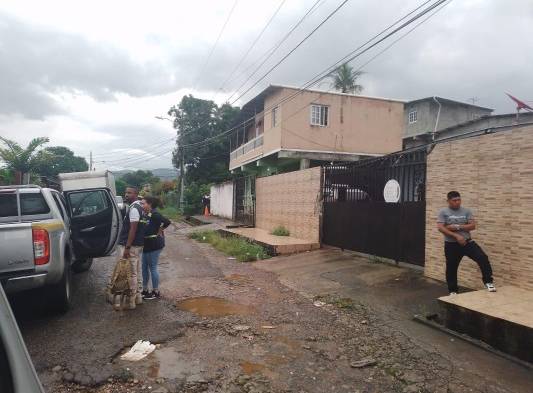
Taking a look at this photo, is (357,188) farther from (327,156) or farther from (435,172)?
(327,156)

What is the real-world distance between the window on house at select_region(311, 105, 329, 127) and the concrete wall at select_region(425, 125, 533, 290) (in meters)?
13.9

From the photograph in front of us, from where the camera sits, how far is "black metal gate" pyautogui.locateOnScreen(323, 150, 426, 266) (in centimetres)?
757

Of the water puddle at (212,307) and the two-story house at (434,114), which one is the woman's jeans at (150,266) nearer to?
the water puddle at (212,307)

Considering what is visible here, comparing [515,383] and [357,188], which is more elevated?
[357,188]

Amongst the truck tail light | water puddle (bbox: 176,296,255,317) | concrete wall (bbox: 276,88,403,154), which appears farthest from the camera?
concrete wall (bbox: 276,88,403,154)

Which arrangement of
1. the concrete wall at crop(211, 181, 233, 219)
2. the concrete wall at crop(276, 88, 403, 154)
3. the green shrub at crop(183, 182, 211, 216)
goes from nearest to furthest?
the concrete wall at crop(276, 88, 403, 154)
the concrete wall at crop(211, 181, 233, 219)
the green shrub at crop(183, 182, 211, 216)

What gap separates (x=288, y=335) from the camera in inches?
189

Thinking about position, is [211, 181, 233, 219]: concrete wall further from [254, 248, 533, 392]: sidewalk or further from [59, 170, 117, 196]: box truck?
[254, 248, 533, 392]: sidewalk

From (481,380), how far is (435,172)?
Result: 4.00 m

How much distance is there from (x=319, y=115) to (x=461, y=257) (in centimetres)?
1577

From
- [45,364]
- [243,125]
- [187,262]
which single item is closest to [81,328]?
[45,364]

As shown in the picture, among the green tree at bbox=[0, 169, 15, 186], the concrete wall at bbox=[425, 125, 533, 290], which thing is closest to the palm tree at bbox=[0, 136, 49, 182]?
the green tree at bbox=[0, 169, 15, 186]

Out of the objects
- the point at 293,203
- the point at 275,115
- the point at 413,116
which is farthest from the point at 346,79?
the point at 293,203

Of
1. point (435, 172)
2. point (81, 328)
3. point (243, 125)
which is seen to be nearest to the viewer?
point (81, 328)
